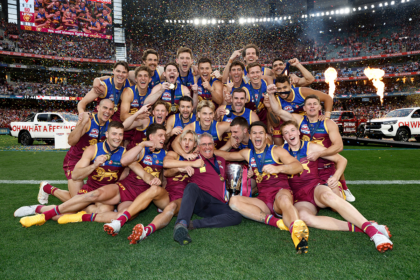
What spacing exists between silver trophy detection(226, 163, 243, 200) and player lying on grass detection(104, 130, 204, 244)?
0.60 m

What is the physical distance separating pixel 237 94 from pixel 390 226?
2.90m

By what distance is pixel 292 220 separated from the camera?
2869 mm

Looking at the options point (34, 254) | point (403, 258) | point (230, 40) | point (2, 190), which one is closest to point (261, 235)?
point (403, 258)

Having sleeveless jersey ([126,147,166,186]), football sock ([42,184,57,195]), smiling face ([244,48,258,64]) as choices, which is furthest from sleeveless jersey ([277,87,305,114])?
football sock ([42,184,57,195])

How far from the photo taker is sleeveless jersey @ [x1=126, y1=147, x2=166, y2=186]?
396 cm

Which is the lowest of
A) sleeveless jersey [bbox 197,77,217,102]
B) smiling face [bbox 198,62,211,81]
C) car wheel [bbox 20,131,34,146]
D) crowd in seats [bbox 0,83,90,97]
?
car wheel [bbox 20,131,34,146]

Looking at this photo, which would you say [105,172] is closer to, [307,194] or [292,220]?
[292,220]

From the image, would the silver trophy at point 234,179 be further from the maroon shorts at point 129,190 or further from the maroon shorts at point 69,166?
the maroon shorts at point 69,166

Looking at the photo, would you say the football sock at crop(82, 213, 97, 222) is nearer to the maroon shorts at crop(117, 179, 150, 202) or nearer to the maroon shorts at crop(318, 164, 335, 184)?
the maroon shorts at crop(117, 179, 150, 202)

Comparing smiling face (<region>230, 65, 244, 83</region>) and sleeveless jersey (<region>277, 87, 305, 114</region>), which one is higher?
smiling face (<region>230, 65, 244, 83</region>)

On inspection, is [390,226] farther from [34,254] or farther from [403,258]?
[34,254]

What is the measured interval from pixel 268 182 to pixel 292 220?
0.84 m

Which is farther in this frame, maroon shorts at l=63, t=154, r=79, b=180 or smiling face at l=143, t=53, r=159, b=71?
smiling face at l=143, t=53, r=159, b=71

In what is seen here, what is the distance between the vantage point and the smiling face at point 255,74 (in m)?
4.97
